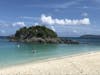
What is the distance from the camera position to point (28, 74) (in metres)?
16.1

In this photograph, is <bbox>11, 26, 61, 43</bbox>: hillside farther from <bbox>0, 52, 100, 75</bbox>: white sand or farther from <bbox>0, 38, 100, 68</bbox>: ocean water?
<bbox>0, 52, 100, 75</bbox>: white sand

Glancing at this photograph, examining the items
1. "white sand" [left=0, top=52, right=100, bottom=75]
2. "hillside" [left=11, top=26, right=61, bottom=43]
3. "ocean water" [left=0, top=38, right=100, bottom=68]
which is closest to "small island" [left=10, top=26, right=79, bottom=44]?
"hillside" [left=11, top=26, right=61, bottom=43]

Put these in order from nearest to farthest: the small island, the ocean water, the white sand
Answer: the white sand → the ocean water → the small island

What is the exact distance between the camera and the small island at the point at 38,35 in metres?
106

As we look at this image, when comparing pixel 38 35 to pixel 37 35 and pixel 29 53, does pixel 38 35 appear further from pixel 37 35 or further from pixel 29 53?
pixel 29 53

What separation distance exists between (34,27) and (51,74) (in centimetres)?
10125

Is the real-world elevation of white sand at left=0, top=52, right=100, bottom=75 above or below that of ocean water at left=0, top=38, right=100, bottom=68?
above

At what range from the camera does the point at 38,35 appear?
364ft

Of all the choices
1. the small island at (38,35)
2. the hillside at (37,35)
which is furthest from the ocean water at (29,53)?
the hillside at (37,35)

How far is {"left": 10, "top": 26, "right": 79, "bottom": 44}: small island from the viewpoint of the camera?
106375 millimetres

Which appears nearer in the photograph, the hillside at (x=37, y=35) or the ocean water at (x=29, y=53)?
the ocean water at (x=29, y=53)

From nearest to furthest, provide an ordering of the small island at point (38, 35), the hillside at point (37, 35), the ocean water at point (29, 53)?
the ocean water at point (29, 53) → the small island at point (38, 35) → the hillside at point (37, 35)

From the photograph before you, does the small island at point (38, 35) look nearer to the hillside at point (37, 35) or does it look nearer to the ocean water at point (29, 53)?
the hillside at point (37, 35)

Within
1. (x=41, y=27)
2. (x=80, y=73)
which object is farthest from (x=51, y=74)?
(x=41, y=27)
